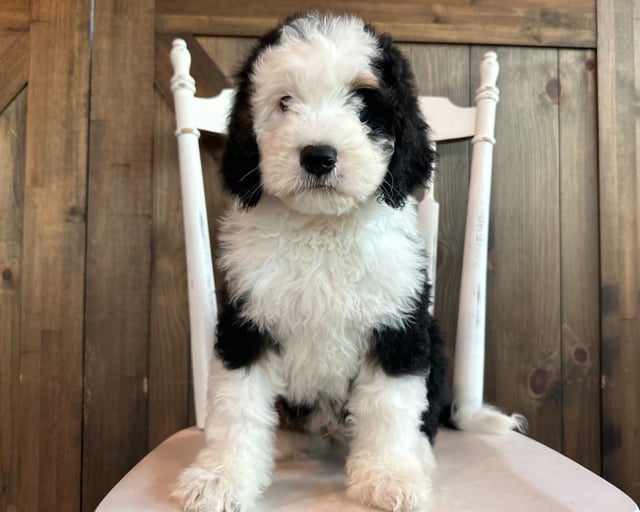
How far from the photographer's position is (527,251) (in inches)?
62.4

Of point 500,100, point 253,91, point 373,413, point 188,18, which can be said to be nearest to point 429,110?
point 500,100

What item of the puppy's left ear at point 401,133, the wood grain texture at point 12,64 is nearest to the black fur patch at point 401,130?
the puppy's left ear at point 401,133

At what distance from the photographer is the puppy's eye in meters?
0.95

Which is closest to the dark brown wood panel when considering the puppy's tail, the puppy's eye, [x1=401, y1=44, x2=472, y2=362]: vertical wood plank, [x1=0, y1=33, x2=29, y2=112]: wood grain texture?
[x1=401, y1=44, x2=472, y2=362]: vertical wood plank

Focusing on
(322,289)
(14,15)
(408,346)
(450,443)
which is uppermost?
(14,15)

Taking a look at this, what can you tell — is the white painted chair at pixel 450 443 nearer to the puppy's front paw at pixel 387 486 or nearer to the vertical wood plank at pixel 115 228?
the puppy's front paw at pixel 387 486

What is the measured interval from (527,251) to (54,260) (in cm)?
137

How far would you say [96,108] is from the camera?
4.98ft

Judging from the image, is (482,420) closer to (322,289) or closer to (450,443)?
(450,443)

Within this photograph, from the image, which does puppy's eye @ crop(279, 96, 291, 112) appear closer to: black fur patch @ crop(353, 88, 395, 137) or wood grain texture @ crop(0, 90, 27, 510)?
black fur patch @ crop(353, 88, 395, 137)

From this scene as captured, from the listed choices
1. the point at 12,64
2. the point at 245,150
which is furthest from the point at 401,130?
the point at 12,64

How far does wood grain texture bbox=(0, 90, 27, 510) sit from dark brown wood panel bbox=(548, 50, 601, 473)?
157 centimetres

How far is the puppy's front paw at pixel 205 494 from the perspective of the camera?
852 millimetres

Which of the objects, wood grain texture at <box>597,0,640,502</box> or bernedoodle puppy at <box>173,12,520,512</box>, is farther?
wood grain texture at <box>597,0,640,502</box>
